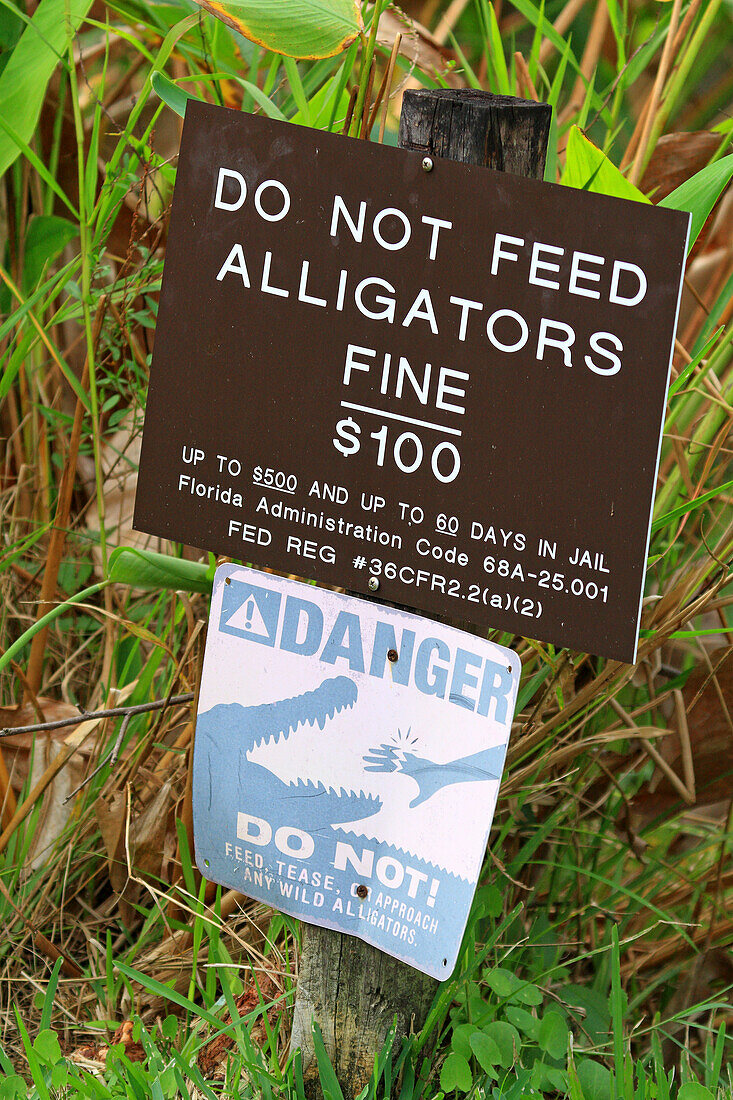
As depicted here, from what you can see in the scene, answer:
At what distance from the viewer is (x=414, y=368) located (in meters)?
0.96

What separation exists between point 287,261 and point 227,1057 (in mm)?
877

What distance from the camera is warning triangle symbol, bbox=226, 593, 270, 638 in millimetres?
1082

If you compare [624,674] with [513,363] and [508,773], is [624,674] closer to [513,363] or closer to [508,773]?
[508,773]

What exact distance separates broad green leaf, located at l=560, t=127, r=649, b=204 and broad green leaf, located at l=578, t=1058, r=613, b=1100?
880 mm

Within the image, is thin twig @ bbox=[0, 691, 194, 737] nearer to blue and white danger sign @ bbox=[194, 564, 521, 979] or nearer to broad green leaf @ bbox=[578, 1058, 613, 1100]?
blue and white danger sign @ bbox=[194, 564, 521, 979]

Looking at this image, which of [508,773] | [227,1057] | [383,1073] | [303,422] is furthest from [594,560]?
[227,1057]

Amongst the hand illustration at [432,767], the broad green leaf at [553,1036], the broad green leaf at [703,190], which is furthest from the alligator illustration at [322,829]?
the broad green leaf at [703,190]

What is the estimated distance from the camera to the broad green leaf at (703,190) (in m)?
0.95

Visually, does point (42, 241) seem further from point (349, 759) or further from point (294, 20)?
point (349, 759)

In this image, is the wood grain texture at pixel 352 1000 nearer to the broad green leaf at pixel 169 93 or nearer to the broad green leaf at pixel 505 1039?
the broad green leaf at pixel 505 1039

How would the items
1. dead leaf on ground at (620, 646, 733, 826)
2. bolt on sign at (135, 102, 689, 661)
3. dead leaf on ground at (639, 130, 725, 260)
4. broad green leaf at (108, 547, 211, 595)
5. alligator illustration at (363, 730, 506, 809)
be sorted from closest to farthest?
bolt on sign at (135, 102, 689, 661) < alligator illustration at (363, 730, 506, 809) < broad green leaf at (108, 547, 211, 595) < dead leaf on ground at (639, 130, 725, 260) < dead leaf on ground at (620, 646, 733, 826)

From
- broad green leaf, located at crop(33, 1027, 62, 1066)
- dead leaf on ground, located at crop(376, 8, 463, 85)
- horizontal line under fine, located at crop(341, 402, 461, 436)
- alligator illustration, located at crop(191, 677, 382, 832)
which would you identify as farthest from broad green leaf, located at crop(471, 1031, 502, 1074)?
dead leaf on ground, located at crop(376, 8, 463, 85)

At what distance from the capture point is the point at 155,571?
3.67 feet

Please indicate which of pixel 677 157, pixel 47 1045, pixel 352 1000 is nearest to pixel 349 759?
pixel 352 1000
